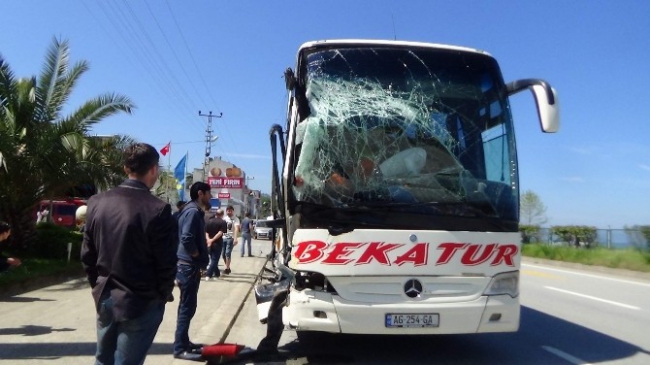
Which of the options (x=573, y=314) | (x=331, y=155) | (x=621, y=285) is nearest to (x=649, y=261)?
(x=621, y=285)

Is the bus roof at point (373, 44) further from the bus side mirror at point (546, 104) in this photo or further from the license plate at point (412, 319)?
the license plate at point (412, 319)

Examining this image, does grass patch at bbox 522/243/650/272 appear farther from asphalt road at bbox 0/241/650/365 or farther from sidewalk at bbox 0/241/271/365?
sidewalk at bbox 0/241/271/365

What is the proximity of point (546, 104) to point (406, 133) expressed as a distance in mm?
1565

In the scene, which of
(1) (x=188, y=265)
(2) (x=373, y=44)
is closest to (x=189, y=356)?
(1) (x=188, y=265)

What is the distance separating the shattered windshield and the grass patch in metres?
17.6

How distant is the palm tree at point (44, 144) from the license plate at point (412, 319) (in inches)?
369

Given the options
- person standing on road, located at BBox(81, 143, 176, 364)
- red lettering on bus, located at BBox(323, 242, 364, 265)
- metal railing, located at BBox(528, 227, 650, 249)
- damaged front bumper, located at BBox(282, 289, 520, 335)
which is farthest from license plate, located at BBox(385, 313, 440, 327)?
metal railing, located at BBox(528, 227, 650, 249)

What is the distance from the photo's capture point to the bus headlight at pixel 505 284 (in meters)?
6.25

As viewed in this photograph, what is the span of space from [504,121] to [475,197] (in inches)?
40.2

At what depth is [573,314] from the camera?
35.3ft

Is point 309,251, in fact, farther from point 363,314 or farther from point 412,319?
point 412,319

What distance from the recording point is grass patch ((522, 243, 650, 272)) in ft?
71.3

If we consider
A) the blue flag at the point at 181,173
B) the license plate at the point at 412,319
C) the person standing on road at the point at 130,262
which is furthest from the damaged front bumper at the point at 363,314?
the blue flag at the point at 181,173

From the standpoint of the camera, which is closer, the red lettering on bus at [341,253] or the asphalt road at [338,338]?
the red lettering on bus at [341,253]
